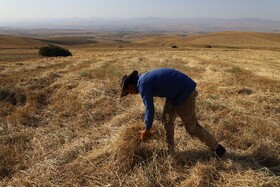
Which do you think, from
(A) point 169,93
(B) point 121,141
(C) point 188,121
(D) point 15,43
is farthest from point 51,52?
(D) point 15,43

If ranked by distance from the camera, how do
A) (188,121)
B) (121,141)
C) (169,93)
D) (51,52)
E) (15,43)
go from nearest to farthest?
1. (169,93)
2. (188,121)
3. (121,141)
4. (51,52)
5. (15,43)

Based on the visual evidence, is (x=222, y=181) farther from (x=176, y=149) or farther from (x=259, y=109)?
(x=259, y=109)

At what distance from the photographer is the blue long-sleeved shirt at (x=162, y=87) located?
14.1ft

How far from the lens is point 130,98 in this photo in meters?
8.69

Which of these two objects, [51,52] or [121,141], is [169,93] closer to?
[121,141]

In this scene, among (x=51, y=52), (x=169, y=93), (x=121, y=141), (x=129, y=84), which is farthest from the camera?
(x=51, y=52)

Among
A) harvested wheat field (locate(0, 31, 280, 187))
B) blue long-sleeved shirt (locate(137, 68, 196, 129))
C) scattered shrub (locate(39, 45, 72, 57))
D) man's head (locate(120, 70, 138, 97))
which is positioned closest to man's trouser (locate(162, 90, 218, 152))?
blue long-sleeved shirt (locate(137, 68, 196, 129))

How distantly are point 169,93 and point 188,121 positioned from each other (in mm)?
621

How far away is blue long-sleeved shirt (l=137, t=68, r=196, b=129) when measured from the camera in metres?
4.29

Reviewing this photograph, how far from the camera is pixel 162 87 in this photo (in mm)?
4434

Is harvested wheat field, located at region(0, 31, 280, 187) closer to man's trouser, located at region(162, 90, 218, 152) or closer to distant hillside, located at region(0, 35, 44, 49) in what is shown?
man's trouser, located at region(162, 90, 218, 152)

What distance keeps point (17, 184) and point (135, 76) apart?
7.71 ft

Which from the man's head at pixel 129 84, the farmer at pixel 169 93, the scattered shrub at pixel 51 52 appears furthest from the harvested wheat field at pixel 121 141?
the scattered shrub at pixel 51 52

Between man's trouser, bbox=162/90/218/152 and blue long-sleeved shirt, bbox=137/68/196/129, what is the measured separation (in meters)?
0.13
